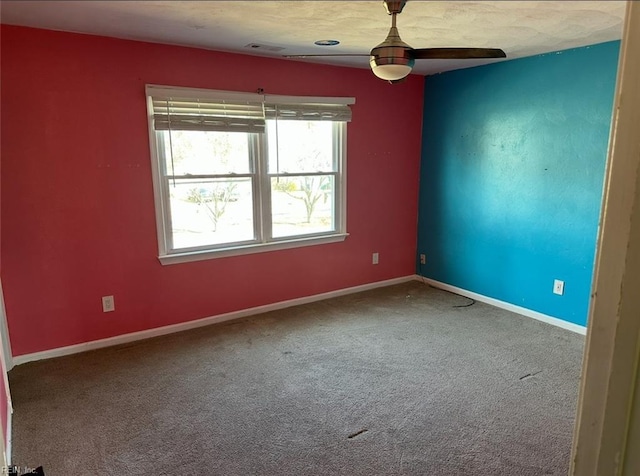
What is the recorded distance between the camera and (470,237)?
4523 millimetres

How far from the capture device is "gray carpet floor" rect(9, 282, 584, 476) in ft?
7.13

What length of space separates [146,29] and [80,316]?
2146 mm

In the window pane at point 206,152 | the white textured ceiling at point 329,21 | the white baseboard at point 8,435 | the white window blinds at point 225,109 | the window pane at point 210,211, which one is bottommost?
the white baseboard at point 8,435

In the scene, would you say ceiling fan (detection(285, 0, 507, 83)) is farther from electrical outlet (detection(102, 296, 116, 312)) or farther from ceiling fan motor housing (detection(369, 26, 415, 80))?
electrical outlet (detection(102, 296, 116, 312))

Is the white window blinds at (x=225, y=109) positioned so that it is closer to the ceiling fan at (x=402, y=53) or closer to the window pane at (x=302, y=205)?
the window pane at (x=302, y=205)

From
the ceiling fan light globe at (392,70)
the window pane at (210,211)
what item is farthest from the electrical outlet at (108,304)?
the ceiling fan light globe at (392,70)

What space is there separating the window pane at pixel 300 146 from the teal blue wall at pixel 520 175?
1.27m

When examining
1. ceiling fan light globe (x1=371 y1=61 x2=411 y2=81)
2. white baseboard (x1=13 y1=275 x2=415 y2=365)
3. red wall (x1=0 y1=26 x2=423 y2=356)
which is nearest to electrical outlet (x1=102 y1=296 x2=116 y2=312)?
red wall (x1=0 y1=26 x2=423 y2=356)

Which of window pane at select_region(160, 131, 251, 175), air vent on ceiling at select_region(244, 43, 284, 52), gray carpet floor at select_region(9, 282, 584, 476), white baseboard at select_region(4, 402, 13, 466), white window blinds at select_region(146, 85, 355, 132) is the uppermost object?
air vent on ceiling at select_region(244, 43, 284, 52)

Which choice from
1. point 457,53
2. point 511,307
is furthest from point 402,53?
point 511,307

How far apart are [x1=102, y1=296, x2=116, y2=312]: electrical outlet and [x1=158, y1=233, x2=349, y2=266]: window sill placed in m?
0.48

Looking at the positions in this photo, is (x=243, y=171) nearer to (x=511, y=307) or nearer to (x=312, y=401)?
(x=312, y=401)

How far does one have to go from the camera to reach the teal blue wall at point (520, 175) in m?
3.45

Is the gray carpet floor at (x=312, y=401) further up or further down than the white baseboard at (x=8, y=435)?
further down
